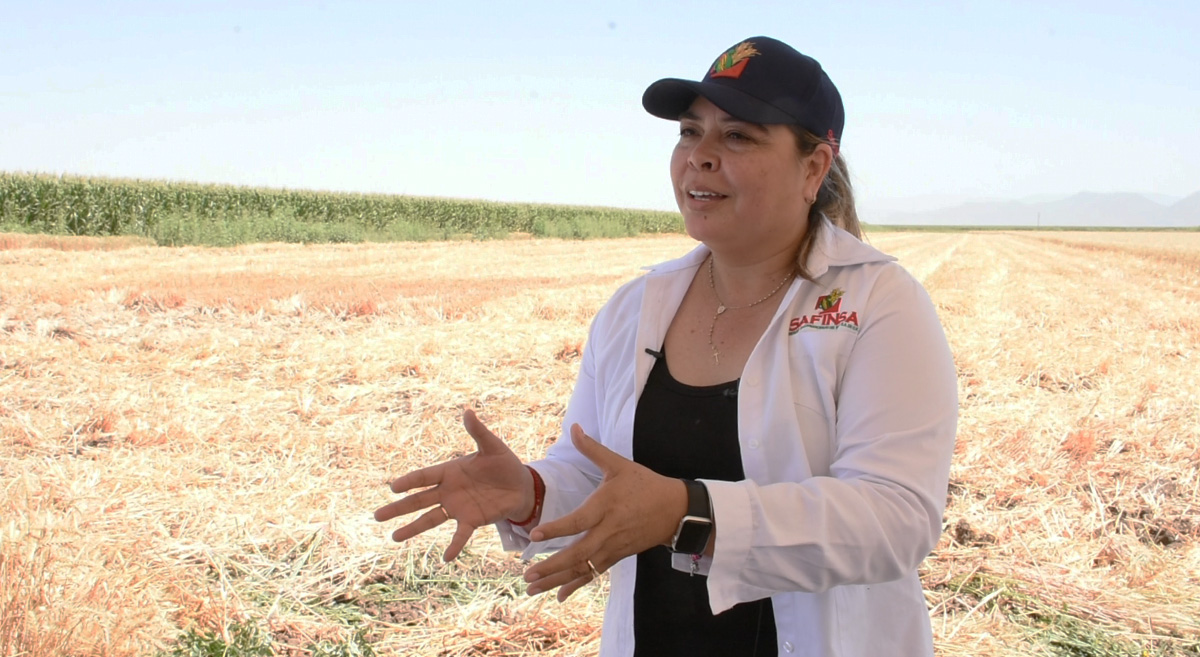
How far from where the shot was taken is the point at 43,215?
78.6ft

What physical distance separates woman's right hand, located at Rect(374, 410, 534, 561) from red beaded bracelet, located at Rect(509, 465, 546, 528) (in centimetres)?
1

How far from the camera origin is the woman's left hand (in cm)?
121

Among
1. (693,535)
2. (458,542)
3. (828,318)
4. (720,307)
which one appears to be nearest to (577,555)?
(693,535)

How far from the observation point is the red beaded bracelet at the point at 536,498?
1664mm

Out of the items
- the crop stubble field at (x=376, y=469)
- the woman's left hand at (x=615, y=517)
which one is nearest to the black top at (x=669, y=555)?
the woman's left hand at (x=615, y=517)

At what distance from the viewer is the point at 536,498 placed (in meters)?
1.66

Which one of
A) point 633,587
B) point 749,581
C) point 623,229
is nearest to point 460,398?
point 633,587

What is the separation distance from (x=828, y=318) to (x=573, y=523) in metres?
0.59

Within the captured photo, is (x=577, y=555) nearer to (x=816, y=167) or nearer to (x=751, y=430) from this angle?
(x=751, y=430)

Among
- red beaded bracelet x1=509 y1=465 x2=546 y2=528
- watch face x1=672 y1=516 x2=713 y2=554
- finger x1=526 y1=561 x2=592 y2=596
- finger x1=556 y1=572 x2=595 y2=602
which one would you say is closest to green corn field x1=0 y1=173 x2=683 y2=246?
red beaded bracelet x1=509 y1=465 x2=546 y2=528

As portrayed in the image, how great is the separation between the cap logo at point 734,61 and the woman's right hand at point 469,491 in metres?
0.72

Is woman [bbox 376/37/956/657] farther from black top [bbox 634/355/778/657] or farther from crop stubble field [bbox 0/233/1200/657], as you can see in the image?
crop stubble field [bbox 0/233/1200/657]

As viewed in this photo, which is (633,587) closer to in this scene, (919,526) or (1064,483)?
(919,526)

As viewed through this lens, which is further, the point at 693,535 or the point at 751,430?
the point at 751,430
